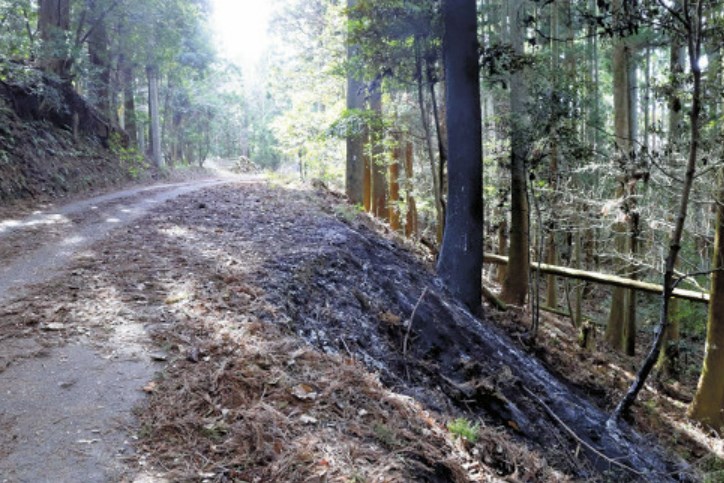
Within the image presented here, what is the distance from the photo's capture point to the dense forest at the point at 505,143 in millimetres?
7668

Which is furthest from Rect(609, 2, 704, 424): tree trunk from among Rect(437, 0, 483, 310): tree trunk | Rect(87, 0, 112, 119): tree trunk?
Rect(87, 0, 112, 119): tree trunk

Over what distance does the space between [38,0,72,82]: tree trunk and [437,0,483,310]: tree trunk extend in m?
11.3

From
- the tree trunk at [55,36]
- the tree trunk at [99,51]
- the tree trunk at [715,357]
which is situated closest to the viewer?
the tree trunk at [715,357]

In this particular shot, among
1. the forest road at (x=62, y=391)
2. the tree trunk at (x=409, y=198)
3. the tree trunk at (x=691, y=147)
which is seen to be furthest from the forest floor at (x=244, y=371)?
the tree trunk at (x=409, y=198)

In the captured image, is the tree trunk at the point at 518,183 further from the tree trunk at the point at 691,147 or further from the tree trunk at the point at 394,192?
the tree trunk at the point at 394,192

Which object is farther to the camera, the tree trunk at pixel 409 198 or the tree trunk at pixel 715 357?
the tree trunk at pixel 409 198

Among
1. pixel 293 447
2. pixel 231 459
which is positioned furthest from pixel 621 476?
pixel 231 459

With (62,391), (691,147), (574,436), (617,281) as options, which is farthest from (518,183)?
(62,391)

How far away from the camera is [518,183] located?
10289 millimetres

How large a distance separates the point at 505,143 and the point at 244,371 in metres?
10.3

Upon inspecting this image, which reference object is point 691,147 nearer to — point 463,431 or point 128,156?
point 463,431

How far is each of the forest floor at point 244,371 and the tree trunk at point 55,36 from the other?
24.0 ft

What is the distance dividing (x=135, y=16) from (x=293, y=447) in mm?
17337

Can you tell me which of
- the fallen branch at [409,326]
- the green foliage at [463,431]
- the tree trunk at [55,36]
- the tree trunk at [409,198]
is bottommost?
the green foliage at [463,431]
